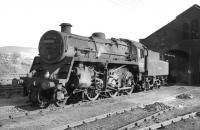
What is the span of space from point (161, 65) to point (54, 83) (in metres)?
10.9

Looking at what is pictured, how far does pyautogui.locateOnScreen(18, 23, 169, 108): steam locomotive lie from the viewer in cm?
938

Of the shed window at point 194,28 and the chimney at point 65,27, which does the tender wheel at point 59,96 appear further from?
the shed window at point 194,28

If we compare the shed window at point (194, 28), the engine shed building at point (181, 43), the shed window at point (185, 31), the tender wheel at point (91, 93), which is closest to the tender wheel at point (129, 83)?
the tender wheel at point (91, 93)

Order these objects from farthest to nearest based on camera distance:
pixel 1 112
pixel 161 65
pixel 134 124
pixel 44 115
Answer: pixel 161 65 → pixel 1 112 → pixel 44 115 → pixel 134 124

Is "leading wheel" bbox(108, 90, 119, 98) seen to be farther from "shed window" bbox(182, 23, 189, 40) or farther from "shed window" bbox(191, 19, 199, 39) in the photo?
"shed window" bbox(182, 23, 189, 40)

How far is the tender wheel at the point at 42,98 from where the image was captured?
9.31m

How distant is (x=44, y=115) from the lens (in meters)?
7.80

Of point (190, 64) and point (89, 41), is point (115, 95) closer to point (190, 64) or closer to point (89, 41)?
point (89, 41)

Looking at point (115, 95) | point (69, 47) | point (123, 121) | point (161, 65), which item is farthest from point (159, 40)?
point (123, 121)

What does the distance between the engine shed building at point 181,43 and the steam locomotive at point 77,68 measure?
1209cm

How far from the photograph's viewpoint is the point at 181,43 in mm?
24047

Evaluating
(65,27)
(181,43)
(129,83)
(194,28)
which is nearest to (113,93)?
(129,83)

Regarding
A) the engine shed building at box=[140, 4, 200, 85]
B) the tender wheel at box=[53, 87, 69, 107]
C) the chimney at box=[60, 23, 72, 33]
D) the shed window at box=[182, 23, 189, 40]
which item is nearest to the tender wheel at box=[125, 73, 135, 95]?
the chimney at box=[60, 23, 72, 33]

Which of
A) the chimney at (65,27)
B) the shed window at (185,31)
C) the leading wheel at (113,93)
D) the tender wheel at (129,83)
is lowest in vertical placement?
the leading wheel at (113,93)
